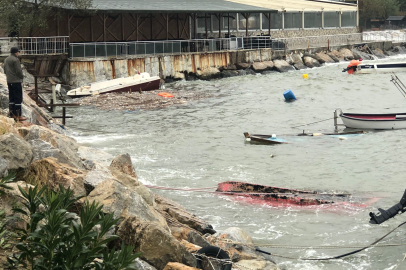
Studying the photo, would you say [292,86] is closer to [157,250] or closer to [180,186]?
[180,186]

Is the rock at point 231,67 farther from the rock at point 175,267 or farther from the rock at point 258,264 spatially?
the rock at point 175,267

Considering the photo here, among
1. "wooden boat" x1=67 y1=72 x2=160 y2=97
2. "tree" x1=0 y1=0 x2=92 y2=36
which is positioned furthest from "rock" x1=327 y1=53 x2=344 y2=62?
"tree" x1=0 y1=0 x2=92 y2=36

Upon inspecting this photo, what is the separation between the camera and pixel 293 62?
53188 millimetres

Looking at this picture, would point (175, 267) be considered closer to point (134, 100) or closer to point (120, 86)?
point (134, 100)

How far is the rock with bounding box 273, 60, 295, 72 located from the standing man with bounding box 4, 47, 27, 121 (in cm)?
3795

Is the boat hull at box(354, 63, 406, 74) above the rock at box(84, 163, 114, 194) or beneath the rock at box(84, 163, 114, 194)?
above

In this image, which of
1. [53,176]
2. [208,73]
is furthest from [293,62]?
[53,176]

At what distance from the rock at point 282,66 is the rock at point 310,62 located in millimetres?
3358

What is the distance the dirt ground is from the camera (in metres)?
31.2

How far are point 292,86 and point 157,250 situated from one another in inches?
1347

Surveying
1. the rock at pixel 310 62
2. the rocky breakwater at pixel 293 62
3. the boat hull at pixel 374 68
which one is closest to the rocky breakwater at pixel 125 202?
the rocky breakwater at pixel 293 62

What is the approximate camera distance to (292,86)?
40.7m

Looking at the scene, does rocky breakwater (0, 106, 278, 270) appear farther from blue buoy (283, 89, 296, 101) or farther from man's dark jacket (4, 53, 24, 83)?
blue buoy (283, 89, 296, 101)

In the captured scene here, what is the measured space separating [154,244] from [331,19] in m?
66.4
